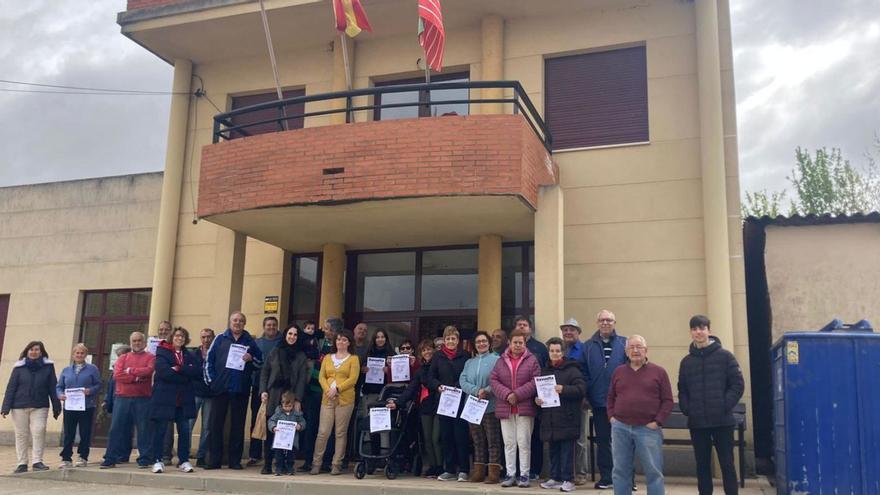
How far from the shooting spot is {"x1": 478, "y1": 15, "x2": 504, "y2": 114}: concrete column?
11.8m

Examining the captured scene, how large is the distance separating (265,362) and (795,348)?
6259 mm

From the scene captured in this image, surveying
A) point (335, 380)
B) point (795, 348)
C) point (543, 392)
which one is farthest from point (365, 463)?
point (795, 348)

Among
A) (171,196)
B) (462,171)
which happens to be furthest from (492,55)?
(171,196)

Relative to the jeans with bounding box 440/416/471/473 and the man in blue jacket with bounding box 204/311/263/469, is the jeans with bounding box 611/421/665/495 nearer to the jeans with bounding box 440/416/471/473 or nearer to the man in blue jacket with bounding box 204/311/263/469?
the jeans with bounding box 440/416/471/473

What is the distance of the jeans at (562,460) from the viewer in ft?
26.7

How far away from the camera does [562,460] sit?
8188mm

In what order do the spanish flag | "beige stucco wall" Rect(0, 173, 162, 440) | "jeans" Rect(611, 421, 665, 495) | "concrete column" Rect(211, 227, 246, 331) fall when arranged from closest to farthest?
1. "jeans" Rect(611, 421, 665, 495)
2. the spanish flag
3. "concrete column" Rect(211, 227, 246, 331)
4. "beige stucco wall" Rect(0, 173, 162, 440)

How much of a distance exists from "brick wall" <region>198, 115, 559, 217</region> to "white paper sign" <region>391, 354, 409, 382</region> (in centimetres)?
208

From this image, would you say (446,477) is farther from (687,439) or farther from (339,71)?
(339,71)

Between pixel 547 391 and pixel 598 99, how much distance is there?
17.8 feet

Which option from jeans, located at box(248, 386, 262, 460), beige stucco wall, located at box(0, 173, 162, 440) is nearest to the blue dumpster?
jeans, located at box(248, 386, 262, 460)

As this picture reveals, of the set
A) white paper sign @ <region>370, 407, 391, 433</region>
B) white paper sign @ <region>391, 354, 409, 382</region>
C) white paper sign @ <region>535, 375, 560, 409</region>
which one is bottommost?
white paper sign @ <region>370, 407, 391, 433</region>

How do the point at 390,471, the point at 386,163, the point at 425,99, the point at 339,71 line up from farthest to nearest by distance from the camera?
1. the point at 339,71
2. the point at 425,99
3. the point at 386,163
4. the point at 390,471

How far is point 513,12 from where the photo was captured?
39.3 feet
